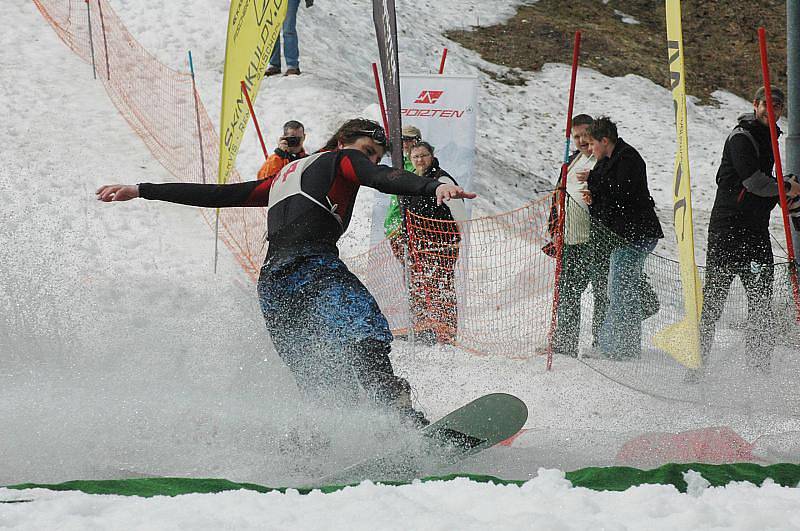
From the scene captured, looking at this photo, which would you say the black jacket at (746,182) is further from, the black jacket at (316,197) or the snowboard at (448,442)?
the black jacket at (316,197)

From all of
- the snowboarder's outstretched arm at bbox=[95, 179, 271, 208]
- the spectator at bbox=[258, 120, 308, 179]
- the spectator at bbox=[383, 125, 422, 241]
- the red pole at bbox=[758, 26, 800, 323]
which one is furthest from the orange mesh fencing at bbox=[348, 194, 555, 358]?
the snowboarder's outstretched arm at bbox=[95, 179, 271, 208]

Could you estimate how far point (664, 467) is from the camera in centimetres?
294

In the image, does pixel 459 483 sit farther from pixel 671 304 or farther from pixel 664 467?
pixel 671 304

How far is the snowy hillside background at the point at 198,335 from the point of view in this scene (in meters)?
2.65

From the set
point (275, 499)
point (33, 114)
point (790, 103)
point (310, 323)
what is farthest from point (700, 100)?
point (275, 499)

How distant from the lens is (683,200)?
150 inches

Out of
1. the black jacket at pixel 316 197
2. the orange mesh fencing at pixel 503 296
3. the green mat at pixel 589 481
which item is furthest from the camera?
the orange mesh fencing at pixel 503 296

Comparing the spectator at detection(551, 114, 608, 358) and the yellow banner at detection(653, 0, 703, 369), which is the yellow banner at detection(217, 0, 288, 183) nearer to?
the spectator at detection(551, 114, 608, 358)

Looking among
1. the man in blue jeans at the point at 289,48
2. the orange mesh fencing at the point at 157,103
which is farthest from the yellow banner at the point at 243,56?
the man in blue jeans at the point at 289,48

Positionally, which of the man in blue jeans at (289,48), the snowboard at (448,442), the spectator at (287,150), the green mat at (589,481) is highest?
the man in blue jeans at (289,48)

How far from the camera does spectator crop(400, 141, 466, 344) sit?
579cm

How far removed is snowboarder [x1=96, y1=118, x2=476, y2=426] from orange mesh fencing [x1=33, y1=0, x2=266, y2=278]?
360cm

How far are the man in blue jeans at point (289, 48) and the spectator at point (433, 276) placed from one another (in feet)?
17.0

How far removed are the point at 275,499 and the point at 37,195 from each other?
6.39 metres
